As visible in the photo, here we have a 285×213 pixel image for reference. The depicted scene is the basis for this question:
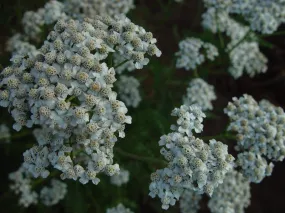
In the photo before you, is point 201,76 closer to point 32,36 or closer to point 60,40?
point 32,36

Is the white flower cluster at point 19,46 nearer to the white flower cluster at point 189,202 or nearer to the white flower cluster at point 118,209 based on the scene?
the white flower cluster at point 118,209

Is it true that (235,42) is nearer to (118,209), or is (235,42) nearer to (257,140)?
(257,140)

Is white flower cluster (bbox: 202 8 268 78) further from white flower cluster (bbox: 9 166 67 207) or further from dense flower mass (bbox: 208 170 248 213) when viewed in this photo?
white flower cluster (bbox: 9 166 67 207)

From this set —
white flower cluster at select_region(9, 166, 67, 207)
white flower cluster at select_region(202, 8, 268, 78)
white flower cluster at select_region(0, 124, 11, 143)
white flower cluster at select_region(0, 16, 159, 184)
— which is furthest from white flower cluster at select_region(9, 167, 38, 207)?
white flower cluster at select_region(202, 8, 268, 78)

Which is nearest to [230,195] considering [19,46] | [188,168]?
[188,168]

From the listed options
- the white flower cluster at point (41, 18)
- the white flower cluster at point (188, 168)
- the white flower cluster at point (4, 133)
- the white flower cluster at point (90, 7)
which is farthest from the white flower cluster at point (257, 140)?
the white flower cluster at point (4, 133)

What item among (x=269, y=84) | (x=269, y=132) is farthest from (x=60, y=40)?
(x=269, y=84)

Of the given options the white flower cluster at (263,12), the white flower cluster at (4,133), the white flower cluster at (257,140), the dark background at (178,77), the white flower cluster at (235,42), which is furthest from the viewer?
the white flower cluster at (235,42)
